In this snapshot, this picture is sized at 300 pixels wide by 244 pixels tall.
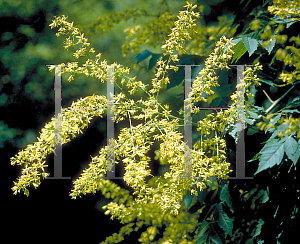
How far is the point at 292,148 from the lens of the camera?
1.92 ft

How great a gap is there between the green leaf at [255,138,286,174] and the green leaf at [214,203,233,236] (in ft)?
0.64

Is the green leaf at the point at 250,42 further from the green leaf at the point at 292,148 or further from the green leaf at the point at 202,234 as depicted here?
the green leaf at the point at 202,234

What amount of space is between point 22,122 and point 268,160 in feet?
4.90

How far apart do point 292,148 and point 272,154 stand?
40 mm

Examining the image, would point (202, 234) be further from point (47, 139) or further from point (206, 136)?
point (47, 139)

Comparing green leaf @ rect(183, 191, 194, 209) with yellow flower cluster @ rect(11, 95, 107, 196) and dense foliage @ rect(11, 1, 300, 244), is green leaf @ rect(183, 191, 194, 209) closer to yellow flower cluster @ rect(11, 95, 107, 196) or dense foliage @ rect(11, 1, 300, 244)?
dense foliage @ rect(11, 1, 300, 244)

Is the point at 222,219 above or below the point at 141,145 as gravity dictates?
below

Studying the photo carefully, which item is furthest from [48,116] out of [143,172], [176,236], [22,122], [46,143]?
[143,172]

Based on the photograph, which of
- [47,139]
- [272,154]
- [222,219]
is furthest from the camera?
[222,219]

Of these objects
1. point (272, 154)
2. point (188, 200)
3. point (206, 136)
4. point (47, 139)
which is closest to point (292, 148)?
point (272, 154)

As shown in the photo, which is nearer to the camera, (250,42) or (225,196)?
(250,42)

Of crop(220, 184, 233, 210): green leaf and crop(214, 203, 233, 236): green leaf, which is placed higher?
crop(220, 184, 233, 210): green leaf

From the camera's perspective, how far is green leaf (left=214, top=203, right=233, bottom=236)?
71cm

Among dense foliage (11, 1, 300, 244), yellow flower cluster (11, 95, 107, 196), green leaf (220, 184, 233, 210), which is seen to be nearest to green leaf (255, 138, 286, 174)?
dense foliage (11, 1, 300, 244)
